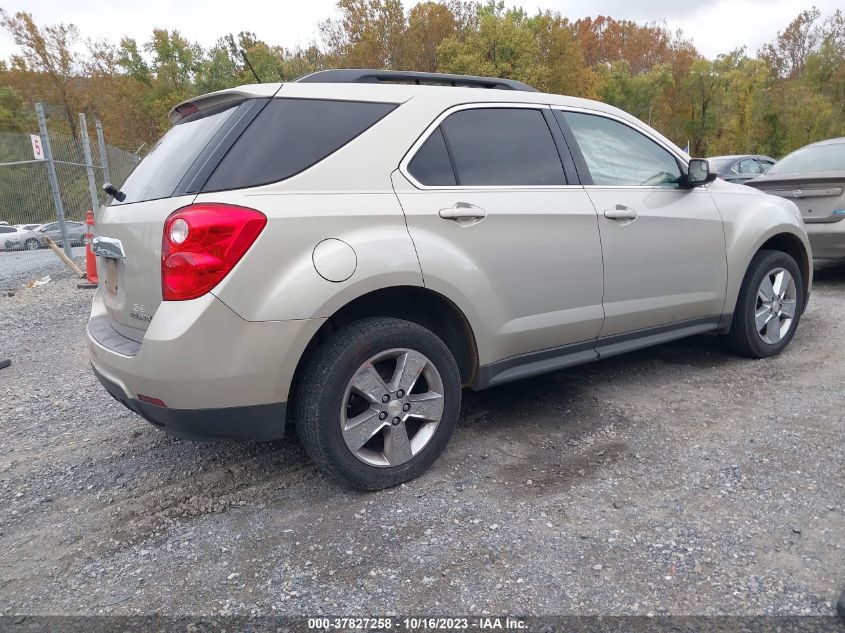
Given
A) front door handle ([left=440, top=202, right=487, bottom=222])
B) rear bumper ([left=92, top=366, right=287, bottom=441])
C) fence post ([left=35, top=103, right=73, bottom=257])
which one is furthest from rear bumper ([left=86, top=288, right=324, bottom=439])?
fence post ([left=35, top=103, right=73, bottom=257])

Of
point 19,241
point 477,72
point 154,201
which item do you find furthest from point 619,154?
point 477,72

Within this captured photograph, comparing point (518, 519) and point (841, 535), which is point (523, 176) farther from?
point (841, 535)

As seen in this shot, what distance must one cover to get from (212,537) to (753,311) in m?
3.68

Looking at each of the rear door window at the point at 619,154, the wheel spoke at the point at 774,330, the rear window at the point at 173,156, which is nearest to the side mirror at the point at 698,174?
the rear door window at the point at 619,154

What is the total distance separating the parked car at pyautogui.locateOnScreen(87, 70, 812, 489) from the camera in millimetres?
2381

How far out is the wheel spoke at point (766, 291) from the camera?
427 centimetres

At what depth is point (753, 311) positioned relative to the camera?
4227mm

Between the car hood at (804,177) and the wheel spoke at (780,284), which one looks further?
the car hood at (804,177)

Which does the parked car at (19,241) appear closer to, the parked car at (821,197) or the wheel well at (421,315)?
the wheel well at (421,315)

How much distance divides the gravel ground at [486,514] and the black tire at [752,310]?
1.09ft

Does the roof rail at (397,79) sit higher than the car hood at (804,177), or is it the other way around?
the roof rail at (397,79)

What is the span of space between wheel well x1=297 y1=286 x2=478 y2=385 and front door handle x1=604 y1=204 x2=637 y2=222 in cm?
110

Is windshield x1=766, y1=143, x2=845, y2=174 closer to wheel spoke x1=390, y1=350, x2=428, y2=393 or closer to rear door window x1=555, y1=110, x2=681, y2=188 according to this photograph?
rear door window x1=555, y1=110, x2=681, y2=188

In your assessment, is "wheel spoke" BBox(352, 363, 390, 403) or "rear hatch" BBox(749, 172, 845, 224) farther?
"rear hatch" BBox(749, 172, 845, 224)
